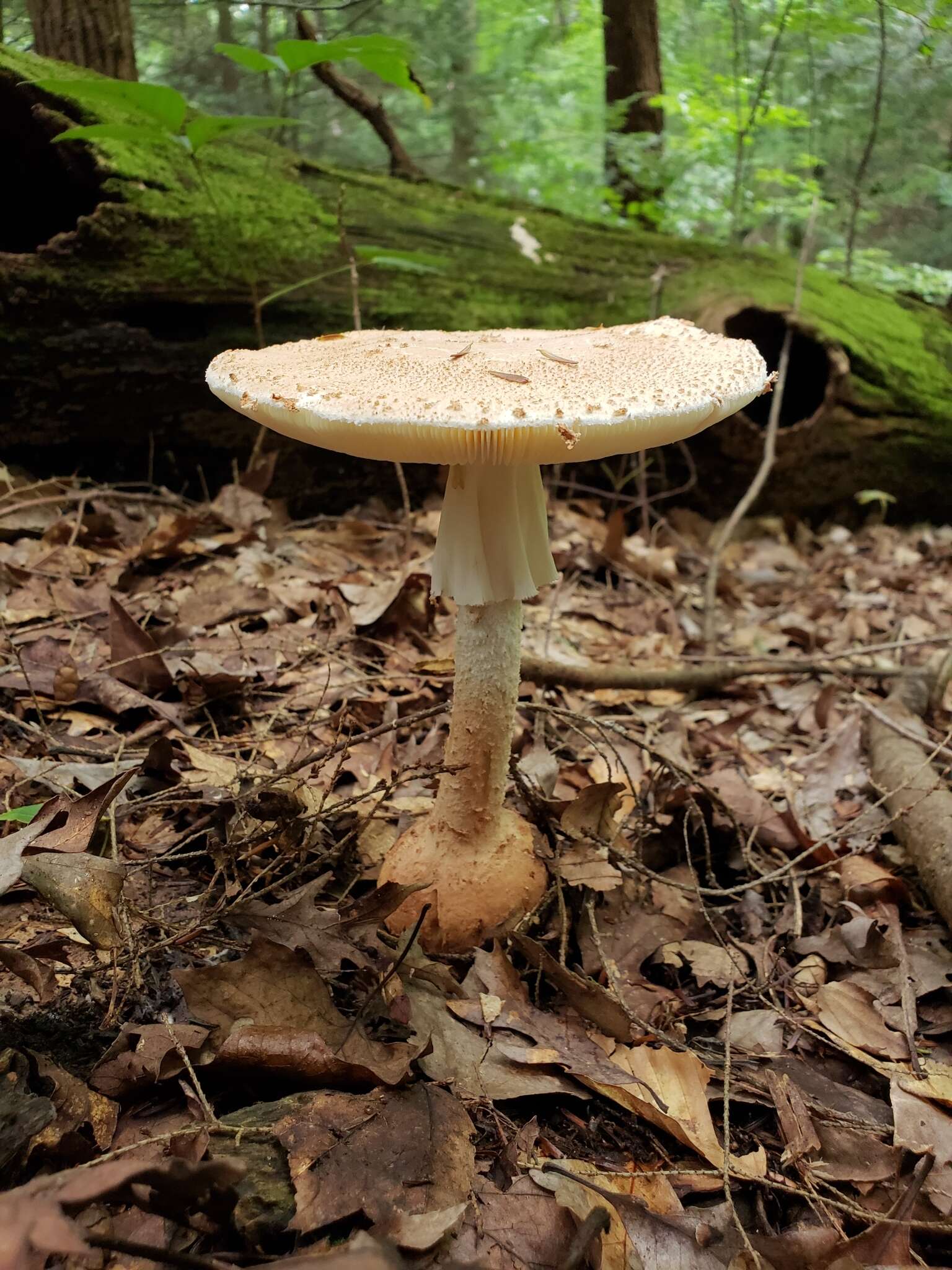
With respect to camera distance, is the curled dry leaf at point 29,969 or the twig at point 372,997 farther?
the twig at point 372,997

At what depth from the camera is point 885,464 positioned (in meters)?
6.32

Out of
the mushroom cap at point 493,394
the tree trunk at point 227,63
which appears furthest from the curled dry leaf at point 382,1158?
the tree trunk at point 227,63

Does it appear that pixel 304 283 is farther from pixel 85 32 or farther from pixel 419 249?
pixel 85 32

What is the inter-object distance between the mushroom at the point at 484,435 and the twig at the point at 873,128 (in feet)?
21.5

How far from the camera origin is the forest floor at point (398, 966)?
4.69ft

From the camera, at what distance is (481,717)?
228 cm

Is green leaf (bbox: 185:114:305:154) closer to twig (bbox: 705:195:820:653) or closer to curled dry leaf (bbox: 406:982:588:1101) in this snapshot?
twig (bbox: 705:195:820:653)

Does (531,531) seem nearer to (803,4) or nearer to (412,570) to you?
(412,570)

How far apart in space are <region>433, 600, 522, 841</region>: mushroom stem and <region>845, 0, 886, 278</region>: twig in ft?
22.7

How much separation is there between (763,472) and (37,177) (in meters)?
4.51

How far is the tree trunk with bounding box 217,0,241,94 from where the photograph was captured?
10008mm

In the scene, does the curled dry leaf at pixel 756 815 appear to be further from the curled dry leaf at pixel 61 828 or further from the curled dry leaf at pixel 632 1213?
the curled dry leaf at pixel 61 828

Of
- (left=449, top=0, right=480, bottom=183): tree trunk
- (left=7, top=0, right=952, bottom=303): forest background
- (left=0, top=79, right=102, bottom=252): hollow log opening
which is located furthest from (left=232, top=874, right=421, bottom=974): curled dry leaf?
Result: (left=449, top=0, right=480, bottom=183): tree trunk

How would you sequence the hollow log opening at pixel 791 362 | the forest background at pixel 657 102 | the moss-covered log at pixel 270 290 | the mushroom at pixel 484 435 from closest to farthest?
the mushroom at pixel 484 435, the moss-covered log at pixel 270 290, the hollow log opening at pixel 791 362, the forest background at pixel 657 102
